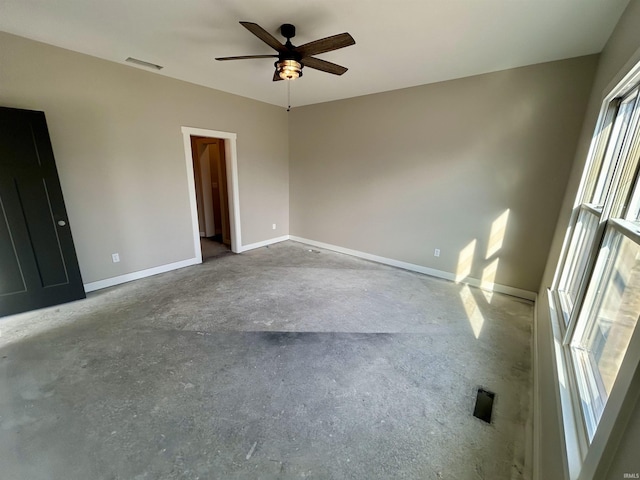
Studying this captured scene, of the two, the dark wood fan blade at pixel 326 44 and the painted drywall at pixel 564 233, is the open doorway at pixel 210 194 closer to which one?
the dark wood fan blade at pixel 326 44

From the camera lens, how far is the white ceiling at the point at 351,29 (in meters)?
1.91

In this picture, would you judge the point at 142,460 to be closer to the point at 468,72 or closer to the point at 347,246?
the point at 347,246

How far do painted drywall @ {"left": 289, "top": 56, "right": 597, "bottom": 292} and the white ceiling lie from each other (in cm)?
33

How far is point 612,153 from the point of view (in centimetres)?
183

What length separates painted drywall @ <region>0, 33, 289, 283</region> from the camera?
8.55 feet

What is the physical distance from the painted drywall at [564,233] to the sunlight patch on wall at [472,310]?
0.70 m

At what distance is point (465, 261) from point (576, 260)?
1561 mm

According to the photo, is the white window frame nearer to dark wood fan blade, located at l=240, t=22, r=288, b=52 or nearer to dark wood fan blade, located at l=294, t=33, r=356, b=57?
dark wood fan blade, located at l=294, t=33, r=356, b=57

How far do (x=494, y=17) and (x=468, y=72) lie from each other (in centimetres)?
123

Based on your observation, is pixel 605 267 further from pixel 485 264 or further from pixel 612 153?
pixel 485 264

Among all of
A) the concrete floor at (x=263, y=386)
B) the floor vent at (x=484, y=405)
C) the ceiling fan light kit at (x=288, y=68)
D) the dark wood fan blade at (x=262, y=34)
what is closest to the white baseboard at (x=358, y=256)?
the concrete floor at (x=263, y=386)

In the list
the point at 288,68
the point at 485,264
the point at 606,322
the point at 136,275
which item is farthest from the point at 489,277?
the point at 136,275

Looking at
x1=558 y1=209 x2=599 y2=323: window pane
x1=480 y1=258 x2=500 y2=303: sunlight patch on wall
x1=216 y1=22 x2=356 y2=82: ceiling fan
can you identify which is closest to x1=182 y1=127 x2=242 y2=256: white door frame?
x1=216 y1=22 x2=356 y2=82: ceiling fan

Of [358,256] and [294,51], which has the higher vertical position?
[294,51]
